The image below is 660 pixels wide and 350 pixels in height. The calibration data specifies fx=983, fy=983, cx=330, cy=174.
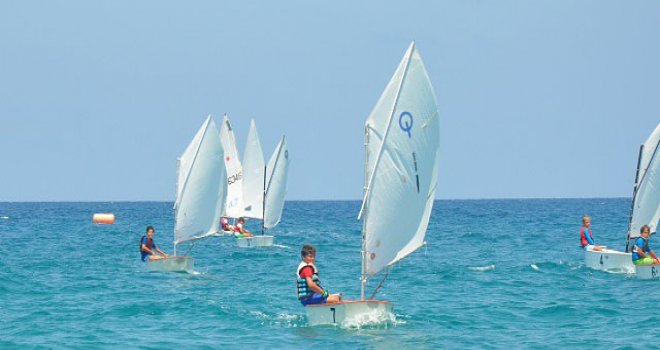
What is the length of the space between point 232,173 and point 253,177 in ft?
4.87

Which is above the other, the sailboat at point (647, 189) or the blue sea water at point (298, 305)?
the sailboat at point (647, 189)

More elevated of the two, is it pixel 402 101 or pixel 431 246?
pixel 402 101

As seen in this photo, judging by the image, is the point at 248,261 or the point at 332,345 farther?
the point at 248,261

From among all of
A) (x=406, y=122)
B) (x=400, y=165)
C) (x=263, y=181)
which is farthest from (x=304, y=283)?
(x=263, y=181)

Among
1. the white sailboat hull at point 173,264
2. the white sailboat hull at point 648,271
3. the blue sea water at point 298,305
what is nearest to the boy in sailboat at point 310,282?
the blue sea water at point 298,305

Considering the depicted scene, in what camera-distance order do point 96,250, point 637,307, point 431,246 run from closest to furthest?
1. point 637,307
2. point 96,250
3. point 431,246

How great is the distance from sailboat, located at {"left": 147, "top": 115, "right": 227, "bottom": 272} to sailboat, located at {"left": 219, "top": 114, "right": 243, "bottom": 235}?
19.6 m

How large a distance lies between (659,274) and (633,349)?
13017mm

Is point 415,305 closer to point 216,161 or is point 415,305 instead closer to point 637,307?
point 637,307

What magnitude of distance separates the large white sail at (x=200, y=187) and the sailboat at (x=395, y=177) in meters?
18.5

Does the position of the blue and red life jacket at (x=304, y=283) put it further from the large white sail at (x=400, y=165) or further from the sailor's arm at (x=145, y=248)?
the sailor's arm at (x=145, y=248)

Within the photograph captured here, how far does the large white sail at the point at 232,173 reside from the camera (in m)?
60.8

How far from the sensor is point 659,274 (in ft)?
105

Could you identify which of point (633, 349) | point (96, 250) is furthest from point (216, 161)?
point (633, 349)
